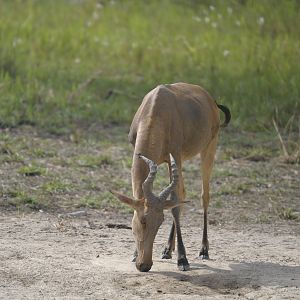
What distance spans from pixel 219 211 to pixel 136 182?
2754 millimetres

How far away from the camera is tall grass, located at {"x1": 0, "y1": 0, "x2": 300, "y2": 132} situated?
14.5 metres

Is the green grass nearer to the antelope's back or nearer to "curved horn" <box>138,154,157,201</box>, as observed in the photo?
the antelope's back

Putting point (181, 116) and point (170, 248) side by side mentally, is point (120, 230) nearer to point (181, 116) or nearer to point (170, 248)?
point (170, 248)

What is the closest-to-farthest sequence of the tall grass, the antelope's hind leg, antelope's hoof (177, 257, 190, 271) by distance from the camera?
antelope's hoof (177, 257, 190, 271)
the antelope's hind leg
the tall grass

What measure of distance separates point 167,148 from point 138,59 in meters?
8.51

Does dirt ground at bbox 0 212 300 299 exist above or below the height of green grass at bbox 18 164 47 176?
below

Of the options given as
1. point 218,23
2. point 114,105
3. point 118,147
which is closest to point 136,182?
point 118,147

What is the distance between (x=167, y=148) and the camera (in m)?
8.83

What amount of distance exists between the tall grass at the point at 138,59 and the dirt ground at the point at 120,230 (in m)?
1.12

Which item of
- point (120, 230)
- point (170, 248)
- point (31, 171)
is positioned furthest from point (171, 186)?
point (31, 171)

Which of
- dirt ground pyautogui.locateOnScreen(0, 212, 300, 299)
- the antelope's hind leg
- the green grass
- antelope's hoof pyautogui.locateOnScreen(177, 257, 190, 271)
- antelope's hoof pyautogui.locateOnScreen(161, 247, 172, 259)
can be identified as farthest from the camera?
the green grass

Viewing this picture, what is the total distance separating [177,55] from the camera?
1731 centimetres

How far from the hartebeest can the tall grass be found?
3.35m

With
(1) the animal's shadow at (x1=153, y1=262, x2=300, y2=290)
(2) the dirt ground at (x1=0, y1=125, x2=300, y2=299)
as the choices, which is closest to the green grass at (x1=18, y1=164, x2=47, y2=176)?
(2) the dirt ground at (x1=0, y1=125, x2=300, y2=299)
